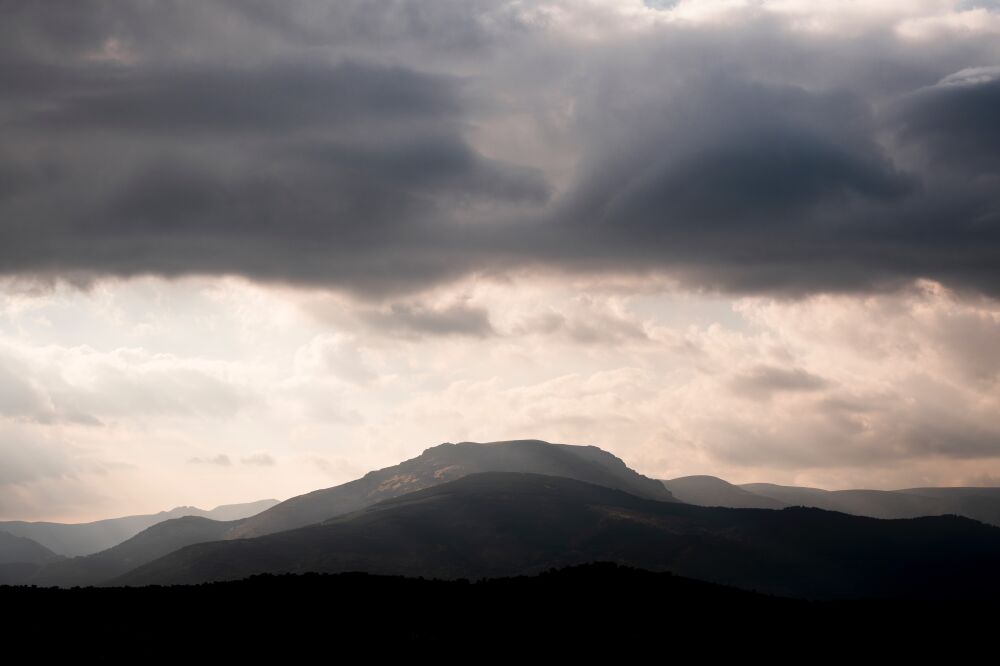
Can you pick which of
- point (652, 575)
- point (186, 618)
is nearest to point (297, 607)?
point (186, 618)

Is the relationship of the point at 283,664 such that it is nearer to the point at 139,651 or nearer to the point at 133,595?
the point at 139,651

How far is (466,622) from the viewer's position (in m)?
75.2

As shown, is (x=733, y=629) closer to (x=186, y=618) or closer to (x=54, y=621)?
(x=186, y=618)

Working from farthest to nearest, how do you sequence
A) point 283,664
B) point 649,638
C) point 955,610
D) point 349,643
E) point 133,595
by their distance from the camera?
point 955,610, point 133,595, point 649,638, point 349,643, point 283,664

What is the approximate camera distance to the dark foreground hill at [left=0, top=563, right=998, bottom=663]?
225 ft

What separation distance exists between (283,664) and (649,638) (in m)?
27.5

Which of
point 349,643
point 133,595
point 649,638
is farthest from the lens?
point 133,595

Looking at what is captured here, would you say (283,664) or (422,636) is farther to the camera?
(422,636)

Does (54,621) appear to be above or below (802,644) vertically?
above

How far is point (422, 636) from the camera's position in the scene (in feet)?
233

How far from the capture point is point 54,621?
70.3 metres

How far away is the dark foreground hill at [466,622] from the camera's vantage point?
68438mm

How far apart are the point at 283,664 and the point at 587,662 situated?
21.2 metres

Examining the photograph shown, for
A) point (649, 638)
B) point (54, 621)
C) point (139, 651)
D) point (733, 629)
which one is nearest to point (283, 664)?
point (139, 651)
